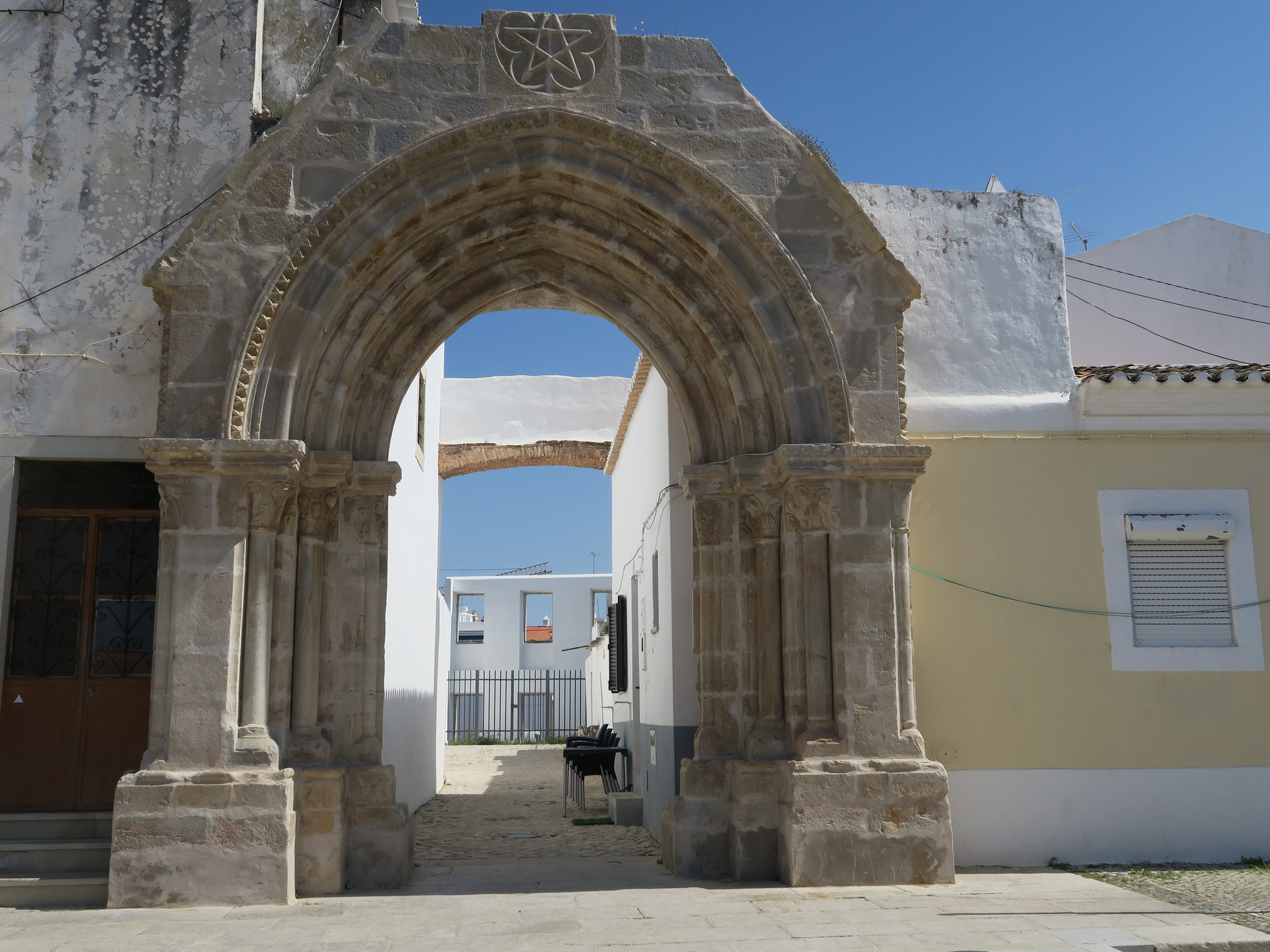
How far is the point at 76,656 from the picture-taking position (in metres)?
7.62

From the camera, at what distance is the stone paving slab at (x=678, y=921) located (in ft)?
18.0

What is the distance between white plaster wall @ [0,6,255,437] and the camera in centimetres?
758

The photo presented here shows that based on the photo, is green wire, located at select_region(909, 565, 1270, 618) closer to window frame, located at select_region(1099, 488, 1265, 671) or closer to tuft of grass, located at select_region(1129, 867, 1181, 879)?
window frame, located at select_region(1099, 488, 1265, 671)

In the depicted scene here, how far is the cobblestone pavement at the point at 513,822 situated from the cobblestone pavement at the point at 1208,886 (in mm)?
3389

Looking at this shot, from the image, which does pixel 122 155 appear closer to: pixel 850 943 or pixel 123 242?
pixel 123 242

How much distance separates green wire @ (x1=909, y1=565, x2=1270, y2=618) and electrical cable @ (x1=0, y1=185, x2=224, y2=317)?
216 inches

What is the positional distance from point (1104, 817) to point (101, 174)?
318 inches

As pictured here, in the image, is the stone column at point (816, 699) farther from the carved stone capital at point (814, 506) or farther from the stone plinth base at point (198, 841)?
the stone plinth base at point (198, 841)

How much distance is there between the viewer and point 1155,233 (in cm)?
1166

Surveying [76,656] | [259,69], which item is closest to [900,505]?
[259,69]

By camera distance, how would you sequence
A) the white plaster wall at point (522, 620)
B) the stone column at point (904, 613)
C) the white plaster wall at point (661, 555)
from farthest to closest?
1. the white plaster wall at point (522, 620)
2. the white plaster wall at point (661, 555)
3. the stone column at point (904, 613)

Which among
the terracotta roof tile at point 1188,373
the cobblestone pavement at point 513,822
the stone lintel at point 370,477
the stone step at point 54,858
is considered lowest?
the cobblestone pavement at point 513,822

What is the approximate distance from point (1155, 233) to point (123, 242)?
31.4 ft

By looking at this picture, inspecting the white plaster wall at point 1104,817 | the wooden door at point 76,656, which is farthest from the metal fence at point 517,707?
the white plaster wall at point 1104,817
